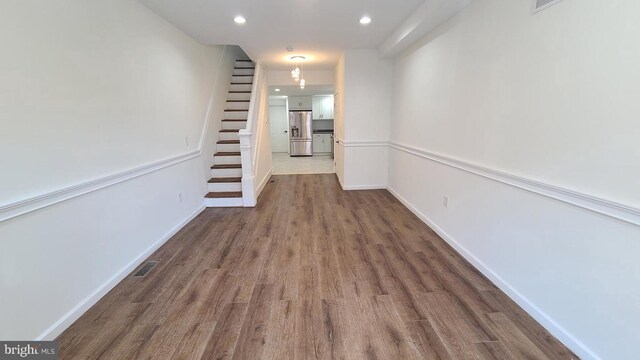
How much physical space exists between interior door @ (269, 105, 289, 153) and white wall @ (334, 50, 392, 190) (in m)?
6.24

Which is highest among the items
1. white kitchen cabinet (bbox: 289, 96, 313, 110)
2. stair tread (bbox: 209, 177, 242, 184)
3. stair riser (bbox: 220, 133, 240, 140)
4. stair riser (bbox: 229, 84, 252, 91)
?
white kitchen cabinet (bbox: 289, 96, 313, 110)

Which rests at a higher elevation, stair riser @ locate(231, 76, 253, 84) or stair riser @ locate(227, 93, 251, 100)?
stair riser @ locate(231, 76, 253, 84)

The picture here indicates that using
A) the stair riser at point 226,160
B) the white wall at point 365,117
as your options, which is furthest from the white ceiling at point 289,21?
the stair riser at point 226,160

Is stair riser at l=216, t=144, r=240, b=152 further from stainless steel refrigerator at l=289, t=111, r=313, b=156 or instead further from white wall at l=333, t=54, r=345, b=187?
stainless steel refrigerator at l=289, t=111, r=313, b=156

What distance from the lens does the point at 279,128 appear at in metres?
11.0

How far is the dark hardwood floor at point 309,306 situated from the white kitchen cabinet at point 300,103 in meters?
7.82

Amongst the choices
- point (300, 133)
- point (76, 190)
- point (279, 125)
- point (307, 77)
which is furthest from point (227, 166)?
point (279, 125)

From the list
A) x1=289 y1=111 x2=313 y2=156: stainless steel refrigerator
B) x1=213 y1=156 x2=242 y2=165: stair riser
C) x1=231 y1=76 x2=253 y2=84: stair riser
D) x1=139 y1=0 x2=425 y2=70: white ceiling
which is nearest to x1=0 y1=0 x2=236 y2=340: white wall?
x1=139 y1=0 x2=425 y2=70: white ceiling

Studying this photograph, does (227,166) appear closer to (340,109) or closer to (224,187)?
(224,187)

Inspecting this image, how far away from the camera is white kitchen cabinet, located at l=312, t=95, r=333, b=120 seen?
10.2 m

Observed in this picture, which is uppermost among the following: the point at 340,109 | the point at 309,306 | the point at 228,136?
the point at 340,109

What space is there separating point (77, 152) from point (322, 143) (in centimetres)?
907

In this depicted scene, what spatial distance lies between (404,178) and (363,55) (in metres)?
2.22

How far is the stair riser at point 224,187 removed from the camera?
14.1 ft
